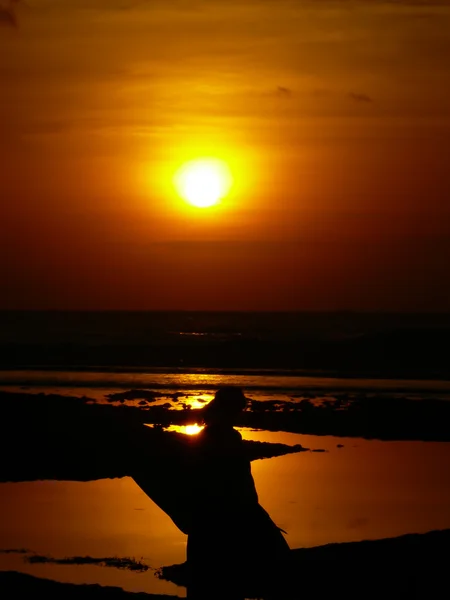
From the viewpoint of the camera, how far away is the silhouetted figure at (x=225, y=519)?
8.75m

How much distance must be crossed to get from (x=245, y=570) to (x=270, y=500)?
7.26 metres

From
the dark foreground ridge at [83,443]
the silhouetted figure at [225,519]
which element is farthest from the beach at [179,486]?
the silhouetted figure at [225,519]

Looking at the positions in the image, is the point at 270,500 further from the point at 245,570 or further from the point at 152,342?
the point at 152,342

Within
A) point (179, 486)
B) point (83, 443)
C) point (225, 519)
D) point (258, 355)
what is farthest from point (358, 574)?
point (258, 355)

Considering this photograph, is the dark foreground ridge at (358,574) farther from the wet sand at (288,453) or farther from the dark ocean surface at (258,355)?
the dark ocean surface at (258,355)

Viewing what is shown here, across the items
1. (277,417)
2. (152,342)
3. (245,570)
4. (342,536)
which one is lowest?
(245,570)

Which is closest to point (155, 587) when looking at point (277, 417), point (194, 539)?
point (194, 539)

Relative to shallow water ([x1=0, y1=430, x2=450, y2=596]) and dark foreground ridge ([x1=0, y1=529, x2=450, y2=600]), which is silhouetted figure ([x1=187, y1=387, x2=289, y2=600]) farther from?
shallow water ([x1=0, y1=430, x2=450, y2=596])

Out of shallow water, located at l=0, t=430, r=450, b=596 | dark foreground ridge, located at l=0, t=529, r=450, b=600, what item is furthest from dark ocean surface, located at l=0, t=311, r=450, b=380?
dark foreground ridge, located at l=0, t=529, r=450, b=600

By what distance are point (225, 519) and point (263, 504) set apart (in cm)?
701

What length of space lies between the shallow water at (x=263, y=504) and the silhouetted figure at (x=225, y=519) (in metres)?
2.67

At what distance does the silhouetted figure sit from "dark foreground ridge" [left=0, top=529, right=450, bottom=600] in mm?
1468

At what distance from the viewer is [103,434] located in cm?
877

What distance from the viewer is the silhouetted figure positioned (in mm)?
8750
